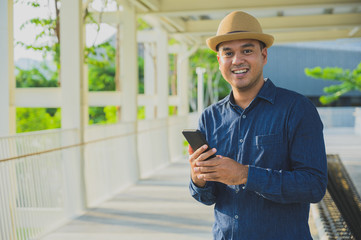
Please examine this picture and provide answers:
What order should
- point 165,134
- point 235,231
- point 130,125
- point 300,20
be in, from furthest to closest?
1. point 165,134
2. point 300,20
3. point 130,125
4. point 235,231

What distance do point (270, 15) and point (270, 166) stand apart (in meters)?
10.5

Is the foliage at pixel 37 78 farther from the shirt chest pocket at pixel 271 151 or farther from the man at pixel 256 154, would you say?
the shirt chest pocket at pixel 271 151

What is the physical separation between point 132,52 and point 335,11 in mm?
4820

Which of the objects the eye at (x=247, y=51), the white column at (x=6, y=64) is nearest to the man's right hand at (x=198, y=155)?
the eye at (x=247, y=51)

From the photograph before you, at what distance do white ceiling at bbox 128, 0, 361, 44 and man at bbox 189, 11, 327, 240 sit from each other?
22.9 ft

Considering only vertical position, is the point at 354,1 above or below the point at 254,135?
above

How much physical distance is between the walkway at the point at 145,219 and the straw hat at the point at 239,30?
4.00m

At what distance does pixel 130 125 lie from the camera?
954 cm

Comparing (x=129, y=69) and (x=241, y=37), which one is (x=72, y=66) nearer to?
(x=129, y=69)

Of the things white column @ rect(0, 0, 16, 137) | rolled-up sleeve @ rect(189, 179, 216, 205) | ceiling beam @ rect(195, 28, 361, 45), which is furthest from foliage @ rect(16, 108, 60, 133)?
rolled-up sleeve @ rect(189, 179, 216, 205)

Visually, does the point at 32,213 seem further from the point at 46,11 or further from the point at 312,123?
the point at 46,11

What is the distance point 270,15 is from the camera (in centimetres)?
1184

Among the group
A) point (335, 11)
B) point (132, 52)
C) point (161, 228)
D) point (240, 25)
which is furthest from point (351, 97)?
point (240, 25)

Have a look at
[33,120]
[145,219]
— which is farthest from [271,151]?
[33,120]
